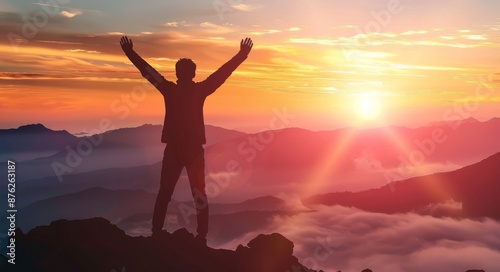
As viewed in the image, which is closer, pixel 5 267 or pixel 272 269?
pixel 5 267

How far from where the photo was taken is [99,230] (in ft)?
36.1

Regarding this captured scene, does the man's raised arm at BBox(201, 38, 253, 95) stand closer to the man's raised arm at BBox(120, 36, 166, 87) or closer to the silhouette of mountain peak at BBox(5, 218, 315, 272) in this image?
the man's raised arm at BBox(120, 36, 166, 87)

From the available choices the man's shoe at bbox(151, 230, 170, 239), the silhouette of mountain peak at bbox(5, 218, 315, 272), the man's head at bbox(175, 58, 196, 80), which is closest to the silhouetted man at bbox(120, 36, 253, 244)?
the man's head at bbox(175, 58, 196, 80)

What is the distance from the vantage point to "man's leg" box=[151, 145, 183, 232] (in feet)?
34.5

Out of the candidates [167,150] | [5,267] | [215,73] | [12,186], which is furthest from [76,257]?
[12,186]

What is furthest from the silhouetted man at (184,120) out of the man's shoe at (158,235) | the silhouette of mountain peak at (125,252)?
the silhouette of mountain peak at (125,252)

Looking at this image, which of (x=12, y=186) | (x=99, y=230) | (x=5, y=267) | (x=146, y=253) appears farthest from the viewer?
(x=12, y=186)

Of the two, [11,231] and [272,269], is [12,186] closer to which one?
[11,231]

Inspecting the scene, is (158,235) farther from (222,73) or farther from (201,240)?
(222,73)

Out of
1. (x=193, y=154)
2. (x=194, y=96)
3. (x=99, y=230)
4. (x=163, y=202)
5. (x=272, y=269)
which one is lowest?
(x=272, y=269)

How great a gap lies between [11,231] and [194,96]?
17.9ft

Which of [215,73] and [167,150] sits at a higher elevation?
[215,73]

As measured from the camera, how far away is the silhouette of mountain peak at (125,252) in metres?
9.46

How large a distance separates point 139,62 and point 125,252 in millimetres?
4108
